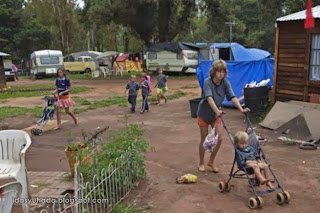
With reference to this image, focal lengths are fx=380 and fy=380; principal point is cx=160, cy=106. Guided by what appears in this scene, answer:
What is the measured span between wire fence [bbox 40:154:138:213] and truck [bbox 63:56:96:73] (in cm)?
3285

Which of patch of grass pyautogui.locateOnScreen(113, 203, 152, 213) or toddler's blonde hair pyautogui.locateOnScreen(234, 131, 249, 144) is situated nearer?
patch of grass pyautogui.locateOnScreen(113, 203, 152, 213)

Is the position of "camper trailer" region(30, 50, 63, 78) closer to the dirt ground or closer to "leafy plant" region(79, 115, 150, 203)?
the dirt ground

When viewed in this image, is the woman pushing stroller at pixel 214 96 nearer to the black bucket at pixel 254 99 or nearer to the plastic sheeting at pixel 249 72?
the black bucket at pixel 254 99

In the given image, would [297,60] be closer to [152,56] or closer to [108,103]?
[108,103]

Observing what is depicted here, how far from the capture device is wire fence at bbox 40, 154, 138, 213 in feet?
12.9

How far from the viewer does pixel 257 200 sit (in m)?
4.67

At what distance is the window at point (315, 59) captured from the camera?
10016 millimetres

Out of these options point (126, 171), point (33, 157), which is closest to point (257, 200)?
point (126, 171)

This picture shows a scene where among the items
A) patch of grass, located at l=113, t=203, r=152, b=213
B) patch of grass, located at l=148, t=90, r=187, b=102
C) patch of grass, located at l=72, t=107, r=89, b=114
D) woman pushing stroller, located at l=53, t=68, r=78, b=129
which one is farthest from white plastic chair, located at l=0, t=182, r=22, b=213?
patch of grass, located at l=148, t=90, r=187, b=102

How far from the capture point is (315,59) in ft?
33.1

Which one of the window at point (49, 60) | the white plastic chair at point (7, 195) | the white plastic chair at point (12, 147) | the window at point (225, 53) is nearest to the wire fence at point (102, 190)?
the white plastic chair at point (7, 195)

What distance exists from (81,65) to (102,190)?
3433cm

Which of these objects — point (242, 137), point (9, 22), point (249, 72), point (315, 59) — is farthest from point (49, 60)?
point (242, 137)

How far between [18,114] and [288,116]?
899 centimetres
